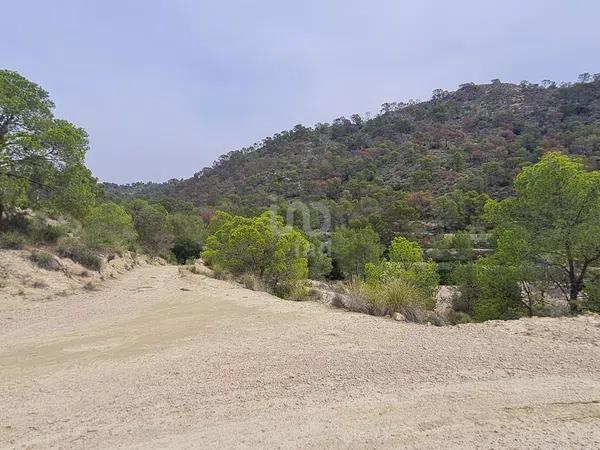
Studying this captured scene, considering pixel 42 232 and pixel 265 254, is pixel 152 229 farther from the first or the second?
pixel 265 254

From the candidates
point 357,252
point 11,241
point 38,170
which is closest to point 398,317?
point 11,241

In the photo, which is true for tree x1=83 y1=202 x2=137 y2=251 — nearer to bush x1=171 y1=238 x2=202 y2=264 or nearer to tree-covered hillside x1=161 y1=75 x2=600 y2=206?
bush x1=171 y1=238 x2=202 y2=264

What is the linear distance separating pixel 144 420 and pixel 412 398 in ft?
7.48

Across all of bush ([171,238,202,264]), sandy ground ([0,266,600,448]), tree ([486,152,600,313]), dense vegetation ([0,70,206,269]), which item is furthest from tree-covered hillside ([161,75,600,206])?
sandy ground ([0,266,600,448])

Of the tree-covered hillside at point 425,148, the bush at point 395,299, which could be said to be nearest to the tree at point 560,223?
the bush at point 395,299

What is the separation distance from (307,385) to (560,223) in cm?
1381

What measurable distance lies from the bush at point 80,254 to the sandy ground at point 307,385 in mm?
9593

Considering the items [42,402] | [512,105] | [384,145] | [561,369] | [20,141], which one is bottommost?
[42,402]

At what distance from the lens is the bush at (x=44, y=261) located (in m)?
13.9

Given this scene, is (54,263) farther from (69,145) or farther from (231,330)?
(231,330)

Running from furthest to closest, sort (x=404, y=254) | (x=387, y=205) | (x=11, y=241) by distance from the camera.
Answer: (x=387, y=205) → (x=404, y=254) → (x=11, y=241)

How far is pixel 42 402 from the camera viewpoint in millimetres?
4070

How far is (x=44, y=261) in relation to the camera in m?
14.0

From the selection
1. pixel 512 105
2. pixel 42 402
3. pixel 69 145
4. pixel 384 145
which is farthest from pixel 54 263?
pixel 512 105
